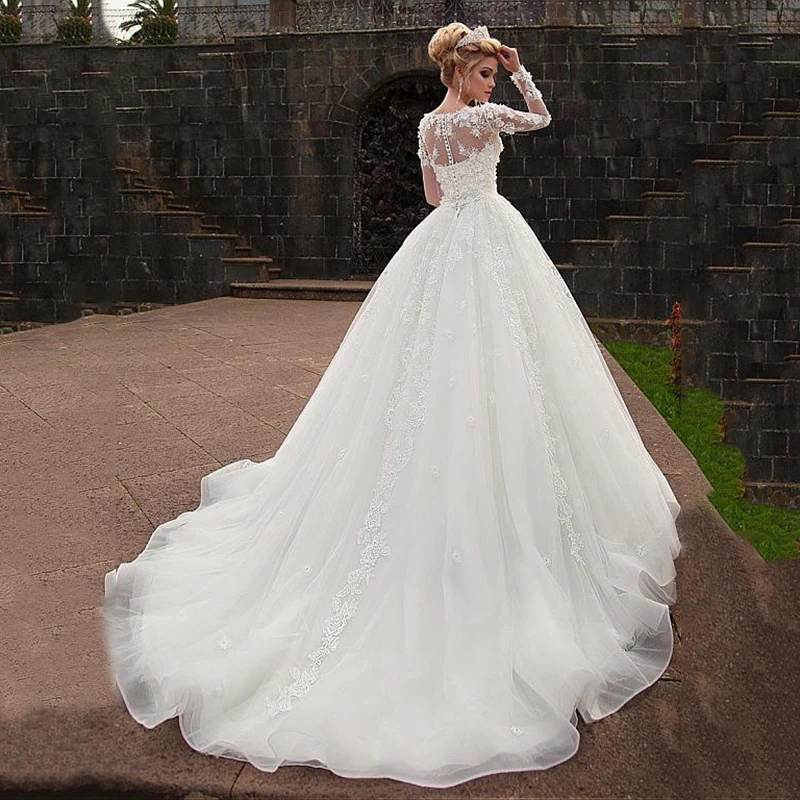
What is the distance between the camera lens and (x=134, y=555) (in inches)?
175

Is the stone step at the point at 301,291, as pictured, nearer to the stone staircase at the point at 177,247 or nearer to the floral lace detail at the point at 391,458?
the stone staircase at the point at 177,247

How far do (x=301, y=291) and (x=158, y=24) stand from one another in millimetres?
5680

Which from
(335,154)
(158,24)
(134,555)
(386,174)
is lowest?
(134,555)

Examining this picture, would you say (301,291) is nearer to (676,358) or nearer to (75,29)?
(676,358)

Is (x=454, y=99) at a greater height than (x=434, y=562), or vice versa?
(x=454, y=99)

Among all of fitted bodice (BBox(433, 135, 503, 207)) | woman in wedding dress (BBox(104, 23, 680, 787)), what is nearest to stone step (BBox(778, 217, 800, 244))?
woman in wedding dress (BBox(104, 23, 680, 787))

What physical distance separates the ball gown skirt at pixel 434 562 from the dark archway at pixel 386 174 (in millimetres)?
10783

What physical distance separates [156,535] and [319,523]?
1.19 m

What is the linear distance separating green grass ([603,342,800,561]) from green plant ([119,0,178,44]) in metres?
9.51

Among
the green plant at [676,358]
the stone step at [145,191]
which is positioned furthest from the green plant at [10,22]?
the green plant at [676,358]

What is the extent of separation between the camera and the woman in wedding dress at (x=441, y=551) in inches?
114

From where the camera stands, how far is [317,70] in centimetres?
1438

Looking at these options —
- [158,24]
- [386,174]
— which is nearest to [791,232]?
[386,174]

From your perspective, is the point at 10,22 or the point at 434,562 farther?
the point at 10,22
